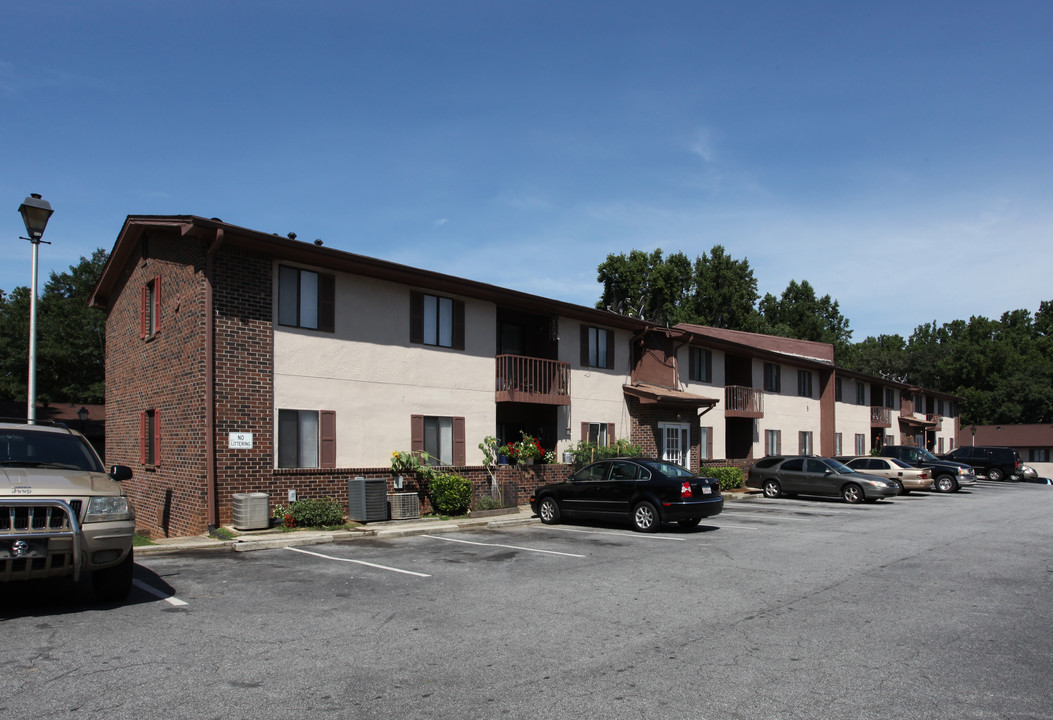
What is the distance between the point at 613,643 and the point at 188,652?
354cm

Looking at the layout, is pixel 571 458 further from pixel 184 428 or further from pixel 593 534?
pixel 184 428

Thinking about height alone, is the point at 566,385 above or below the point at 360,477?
above

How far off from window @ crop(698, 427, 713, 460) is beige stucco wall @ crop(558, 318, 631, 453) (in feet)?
17.5

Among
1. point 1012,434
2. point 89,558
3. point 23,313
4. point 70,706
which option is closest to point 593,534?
point 89,558

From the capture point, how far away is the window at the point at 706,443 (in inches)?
1165

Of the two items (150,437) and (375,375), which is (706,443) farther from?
(150,437)

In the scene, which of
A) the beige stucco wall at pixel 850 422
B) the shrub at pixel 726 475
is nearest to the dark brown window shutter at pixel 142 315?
the shrub at pixel 726 475

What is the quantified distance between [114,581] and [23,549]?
1.18m

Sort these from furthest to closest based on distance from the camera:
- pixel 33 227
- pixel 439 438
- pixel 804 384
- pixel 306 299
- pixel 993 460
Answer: pixel 993 460 < pixel 804 384 < pixel 439 438 < pixel 306 299 < pixel 33 227

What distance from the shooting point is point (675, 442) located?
90.5 ft

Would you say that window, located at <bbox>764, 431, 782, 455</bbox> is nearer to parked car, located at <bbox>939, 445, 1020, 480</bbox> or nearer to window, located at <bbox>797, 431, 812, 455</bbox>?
window, located at <bbox>797, 431, 812, 455</bbox>

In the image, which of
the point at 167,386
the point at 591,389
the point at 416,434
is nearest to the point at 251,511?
the point at 167,386

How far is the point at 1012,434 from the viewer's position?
6969cm

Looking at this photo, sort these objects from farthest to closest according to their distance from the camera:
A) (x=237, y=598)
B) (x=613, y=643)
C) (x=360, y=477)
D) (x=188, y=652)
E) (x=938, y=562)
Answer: (x=360, y=477)
(x=938, y=562)
(x=237, y=598)
(x=613, y=643)
(x=188, y=652)
